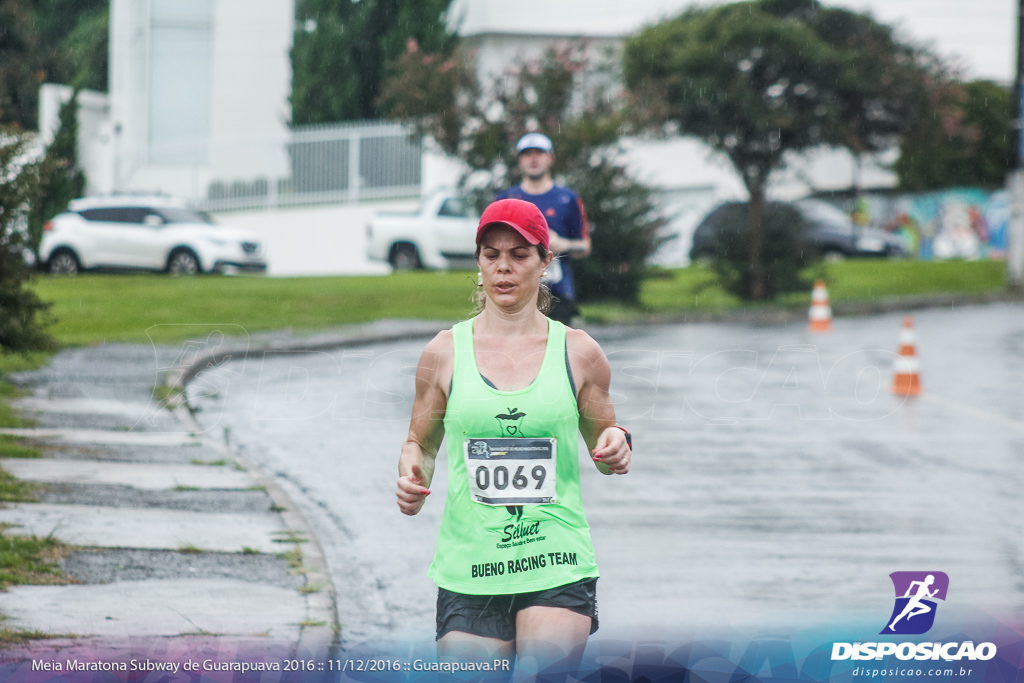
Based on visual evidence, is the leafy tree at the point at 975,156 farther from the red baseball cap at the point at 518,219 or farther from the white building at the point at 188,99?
the red baseball cap at the point at 518,219

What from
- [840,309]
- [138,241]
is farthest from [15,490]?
[138,241]

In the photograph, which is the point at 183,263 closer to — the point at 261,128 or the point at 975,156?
the point at 261,128

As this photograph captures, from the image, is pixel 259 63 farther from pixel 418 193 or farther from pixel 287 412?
pixel 287 412

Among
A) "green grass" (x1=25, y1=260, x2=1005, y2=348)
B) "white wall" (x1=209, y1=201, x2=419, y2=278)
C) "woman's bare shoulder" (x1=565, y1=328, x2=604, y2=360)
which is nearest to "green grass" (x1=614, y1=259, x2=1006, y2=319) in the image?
"green grass" (x1=25, y1=260, x2=1005, y2=348)

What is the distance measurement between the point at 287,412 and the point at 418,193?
66.5ft

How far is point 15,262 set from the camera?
32.2ft

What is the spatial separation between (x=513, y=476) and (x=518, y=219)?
647mm

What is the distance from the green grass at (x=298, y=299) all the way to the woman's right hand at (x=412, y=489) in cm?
1011

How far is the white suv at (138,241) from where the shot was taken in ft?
84.4

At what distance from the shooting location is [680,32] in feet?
78.0

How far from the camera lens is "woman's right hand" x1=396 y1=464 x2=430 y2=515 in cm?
337

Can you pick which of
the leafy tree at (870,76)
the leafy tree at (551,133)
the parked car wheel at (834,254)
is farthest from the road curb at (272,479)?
the parked car wheel at (834,254)

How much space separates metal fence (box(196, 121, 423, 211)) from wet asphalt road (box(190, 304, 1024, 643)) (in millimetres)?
14829

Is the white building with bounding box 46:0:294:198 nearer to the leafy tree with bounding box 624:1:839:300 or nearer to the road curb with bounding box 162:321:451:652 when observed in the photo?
the leafy tree with bounding box 624:1:839:300
